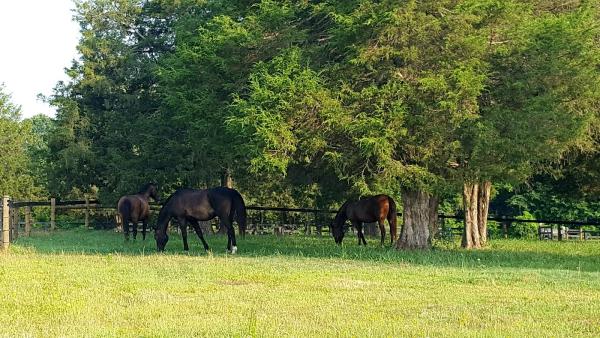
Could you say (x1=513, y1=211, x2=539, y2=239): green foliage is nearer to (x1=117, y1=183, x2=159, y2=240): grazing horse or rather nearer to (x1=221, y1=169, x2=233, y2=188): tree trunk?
(x1=221, y1=169, x2=233, y2=188): tree trunk

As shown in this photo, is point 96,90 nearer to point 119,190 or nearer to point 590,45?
point 119,190

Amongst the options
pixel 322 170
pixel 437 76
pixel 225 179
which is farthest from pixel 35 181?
pixel 437 76

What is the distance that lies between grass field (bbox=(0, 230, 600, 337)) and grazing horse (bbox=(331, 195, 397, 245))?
26.6 ft

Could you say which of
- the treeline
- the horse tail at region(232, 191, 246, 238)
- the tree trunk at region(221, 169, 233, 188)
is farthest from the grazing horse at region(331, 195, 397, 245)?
the tree trunk at region(221, 169, 233, 188)

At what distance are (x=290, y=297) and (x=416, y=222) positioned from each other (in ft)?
35.7

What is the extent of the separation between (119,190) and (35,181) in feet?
64.9

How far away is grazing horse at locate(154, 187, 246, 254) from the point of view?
19.7 meters

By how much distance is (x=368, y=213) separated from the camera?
82.4ft

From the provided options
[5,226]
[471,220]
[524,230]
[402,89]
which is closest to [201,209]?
[5,226]

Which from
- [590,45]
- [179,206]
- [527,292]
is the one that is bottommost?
[527,292]

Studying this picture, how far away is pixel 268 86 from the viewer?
17688 millimetres

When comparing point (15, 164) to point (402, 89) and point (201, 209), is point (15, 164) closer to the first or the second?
point (201, 209)

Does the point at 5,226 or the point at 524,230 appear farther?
the point at 524,230

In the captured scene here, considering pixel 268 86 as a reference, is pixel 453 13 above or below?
above
